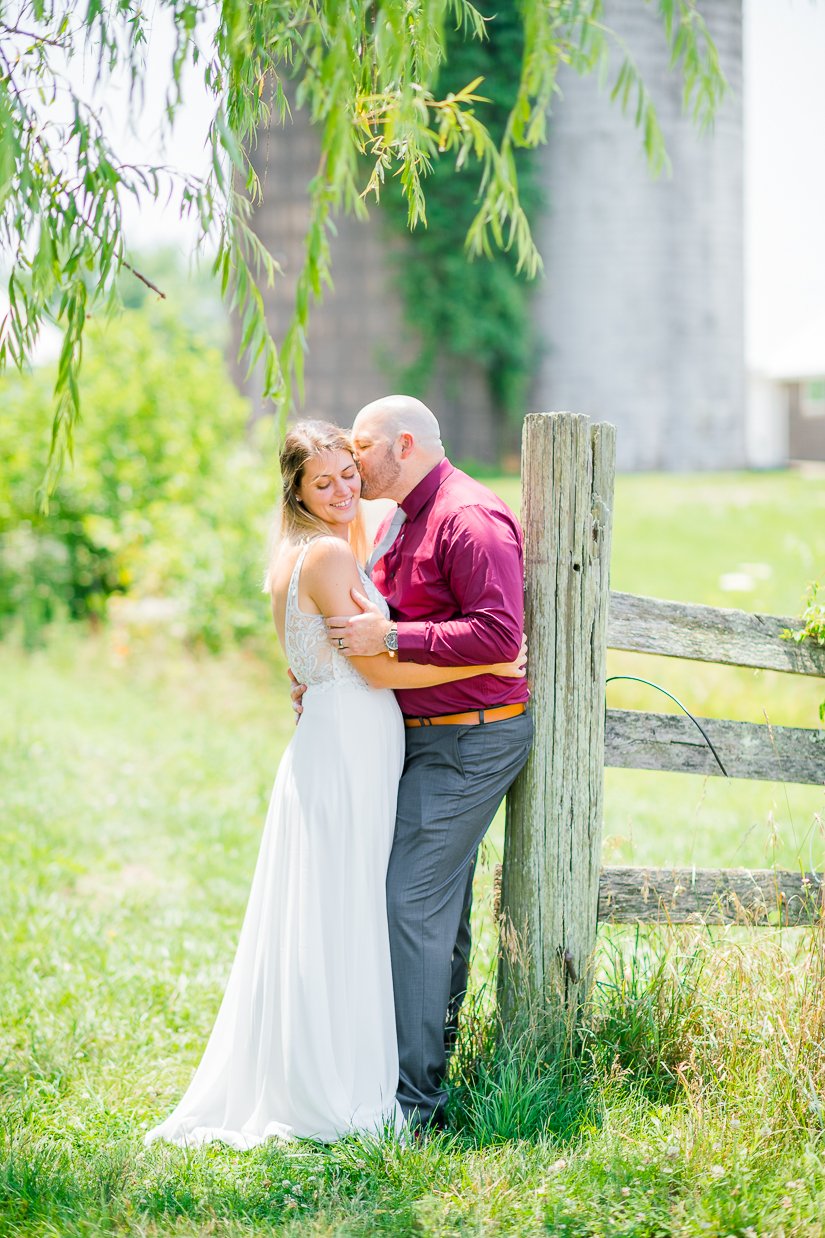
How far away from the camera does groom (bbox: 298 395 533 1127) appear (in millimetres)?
3480

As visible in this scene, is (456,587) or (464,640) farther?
(456,587)

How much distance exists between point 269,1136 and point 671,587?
36.7ft

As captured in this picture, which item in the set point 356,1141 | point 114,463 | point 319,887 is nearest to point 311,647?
point 319,887

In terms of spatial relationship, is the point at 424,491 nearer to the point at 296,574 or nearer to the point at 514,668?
the point at 296,574

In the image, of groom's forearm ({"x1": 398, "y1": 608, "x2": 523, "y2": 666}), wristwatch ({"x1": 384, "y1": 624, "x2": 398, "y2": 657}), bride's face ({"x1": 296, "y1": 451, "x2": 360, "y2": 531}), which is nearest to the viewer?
groom's forearm ({"x1": 398, "y1": 608, "x2": 523, "y2": 666})

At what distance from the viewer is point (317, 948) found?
354cm

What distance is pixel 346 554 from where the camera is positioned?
3.58 m

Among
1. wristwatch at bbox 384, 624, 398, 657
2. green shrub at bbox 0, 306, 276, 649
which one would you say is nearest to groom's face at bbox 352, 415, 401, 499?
wristwatch at bbox 384, 624, 398, 657

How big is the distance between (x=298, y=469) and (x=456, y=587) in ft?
2.15

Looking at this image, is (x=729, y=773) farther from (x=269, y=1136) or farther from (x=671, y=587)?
(x=671, y=587)

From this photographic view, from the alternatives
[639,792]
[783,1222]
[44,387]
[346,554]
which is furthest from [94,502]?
[783,1222]

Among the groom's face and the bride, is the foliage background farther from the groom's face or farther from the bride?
the bride

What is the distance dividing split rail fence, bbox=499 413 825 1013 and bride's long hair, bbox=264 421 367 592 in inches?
25.3

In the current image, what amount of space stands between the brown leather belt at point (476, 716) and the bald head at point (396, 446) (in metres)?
0.76
